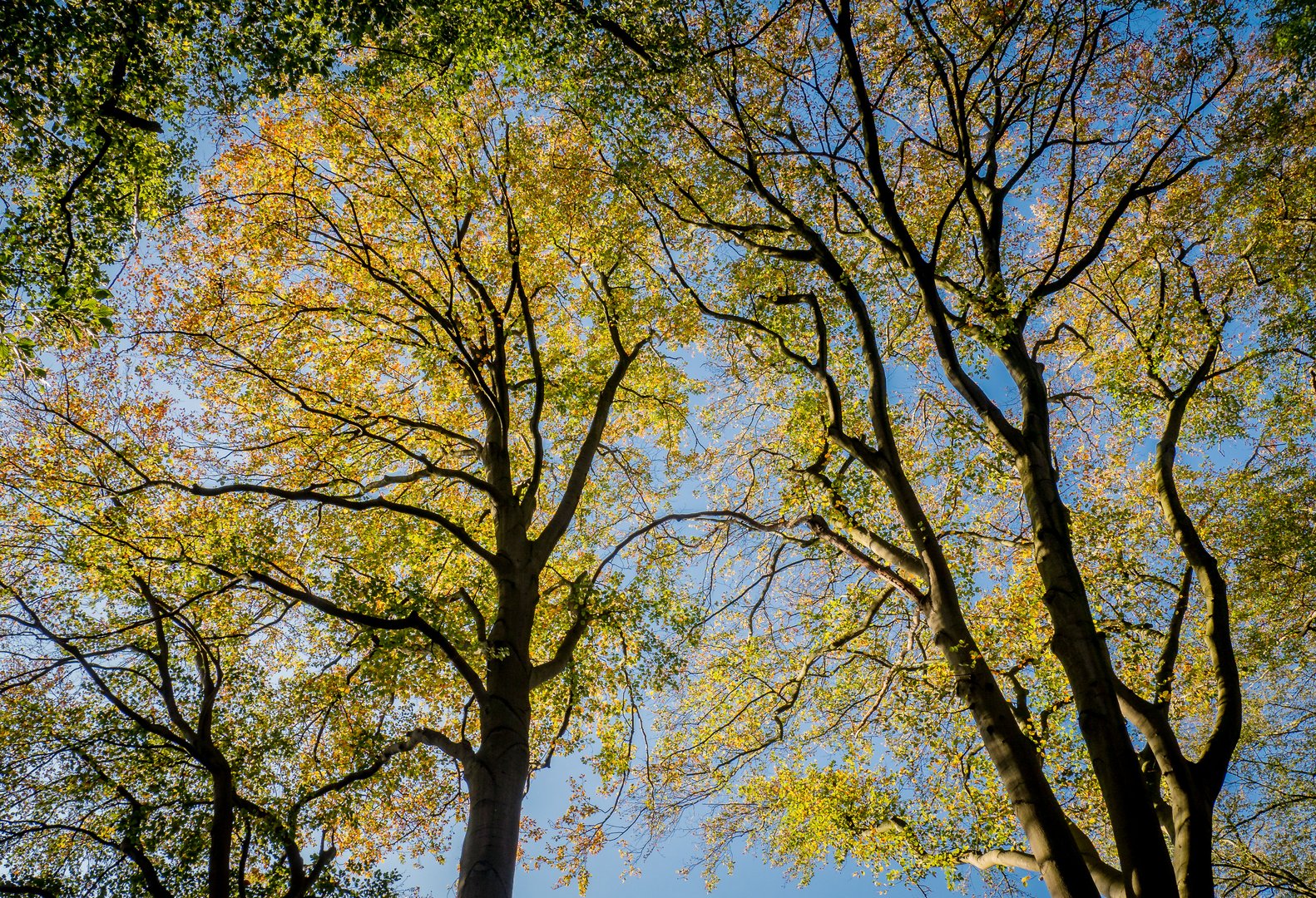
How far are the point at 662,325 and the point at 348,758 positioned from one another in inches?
314

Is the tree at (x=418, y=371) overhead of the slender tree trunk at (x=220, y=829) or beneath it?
overhead

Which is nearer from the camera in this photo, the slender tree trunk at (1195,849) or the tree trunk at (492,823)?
the tree trunk at (492,823)

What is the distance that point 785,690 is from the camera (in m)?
11.1

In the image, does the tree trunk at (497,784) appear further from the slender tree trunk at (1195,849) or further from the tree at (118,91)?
the slender tree trunk at (1195,849)

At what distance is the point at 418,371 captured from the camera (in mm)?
11609

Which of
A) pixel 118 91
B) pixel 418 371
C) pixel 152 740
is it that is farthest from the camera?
pixel 418 371

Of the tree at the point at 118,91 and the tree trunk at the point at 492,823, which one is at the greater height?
the tree at the point at 118,91

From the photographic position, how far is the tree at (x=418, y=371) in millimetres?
8078

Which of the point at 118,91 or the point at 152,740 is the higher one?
the point at 118,91

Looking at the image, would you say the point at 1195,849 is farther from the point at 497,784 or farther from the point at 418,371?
the point at 418,371

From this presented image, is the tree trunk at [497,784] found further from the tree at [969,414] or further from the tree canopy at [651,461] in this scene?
the tree at [969,414]

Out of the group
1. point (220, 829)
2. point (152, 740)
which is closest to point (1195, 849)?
point (220, 829)

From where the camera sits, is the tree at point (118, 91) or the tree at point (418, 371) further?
the tree at point (418, 371)

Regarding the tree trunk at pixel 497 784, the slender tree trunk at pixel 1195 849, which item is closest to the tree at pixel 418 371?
the tree trunk at pixel 497 784
